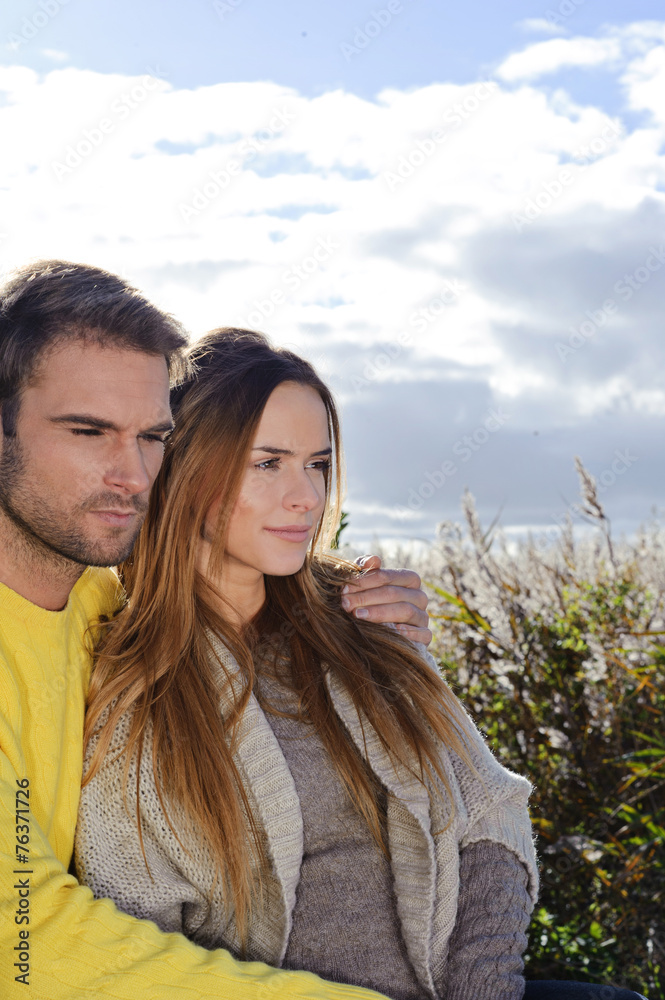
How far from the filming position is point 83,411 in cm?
206

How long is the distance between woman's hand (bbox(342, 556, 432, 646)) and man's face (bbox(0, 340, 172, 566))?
2.86 ft

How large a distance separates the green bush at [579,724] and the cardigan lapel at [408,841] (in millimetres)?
1267

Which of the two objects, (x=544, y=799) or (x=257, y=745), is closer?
(x=257, y=745)

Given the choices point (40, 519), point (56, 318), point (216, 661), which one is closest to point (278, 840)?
point (216, 661)

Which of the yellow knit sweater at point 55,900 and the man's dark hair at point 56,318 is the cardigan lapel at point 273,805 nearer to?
the yellow knit sweater at point 55,900

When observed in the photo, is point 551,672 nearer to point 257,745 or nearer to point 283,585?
point 283,585

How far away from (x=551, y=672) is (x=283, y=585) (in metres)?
1.49

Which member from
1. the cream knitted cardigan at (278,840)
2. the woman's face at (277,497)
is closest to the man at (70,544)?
the cream knitted cardigan at (278,840)

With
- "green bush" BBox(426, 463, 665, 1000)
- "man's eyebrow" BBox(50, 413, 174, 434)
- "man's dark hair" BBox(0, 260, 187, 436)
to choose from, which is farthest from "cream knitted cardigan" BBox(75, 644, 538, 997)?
"green bush" BBox(426, 463, 665, 1000)

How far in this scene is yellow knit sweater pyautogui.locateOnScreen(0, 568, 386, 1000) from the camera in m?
1.64

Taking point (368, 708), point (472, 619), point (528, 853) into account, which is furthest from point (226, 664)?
point (472, 619)

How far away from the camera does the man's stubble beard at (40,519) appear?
205cm

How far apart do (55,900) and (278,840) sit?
0.68 meters

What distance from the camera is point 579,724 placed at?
371 centimetres
